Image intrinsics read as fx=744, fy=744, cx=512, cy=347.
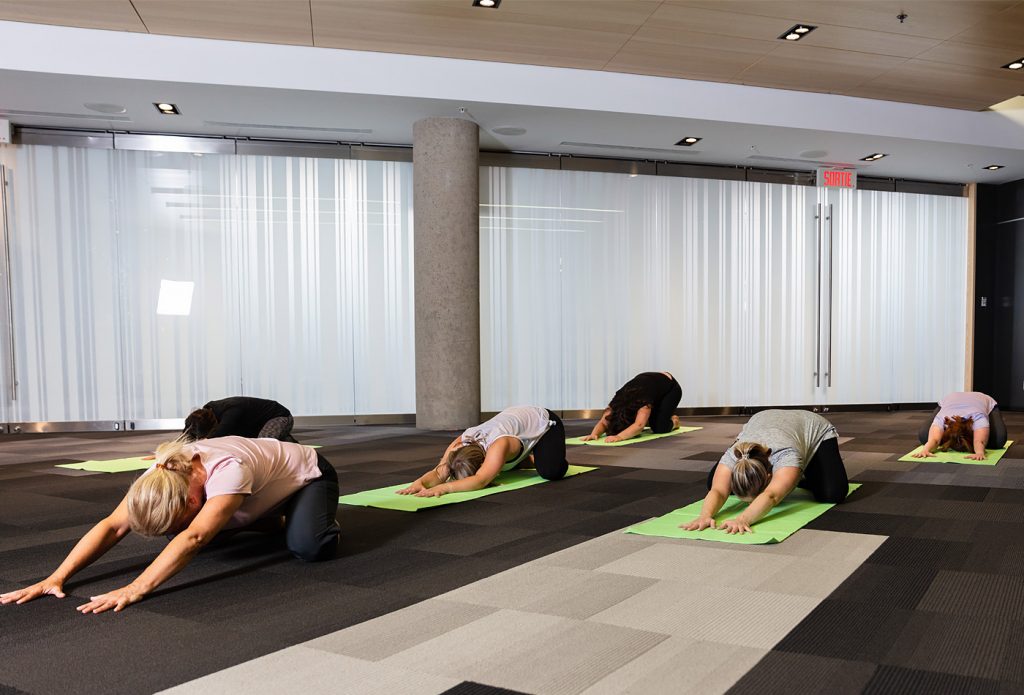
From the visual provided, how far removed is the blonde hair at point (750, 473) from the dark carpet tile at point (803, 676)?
139 cm

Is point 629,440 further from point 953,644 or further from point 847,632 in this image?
point 953,644

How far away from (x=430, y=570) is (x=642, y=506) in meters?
1.55

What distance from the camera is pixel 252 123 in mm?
7746

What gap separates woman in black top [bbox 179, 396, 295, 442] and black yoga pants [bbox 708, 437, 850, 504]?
3079 millimetres

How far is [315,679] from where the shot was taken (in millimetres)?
1906

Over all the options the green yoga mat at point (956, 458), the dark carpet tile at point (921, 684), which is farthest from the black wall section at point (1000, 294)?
the dark carpet tile at point (921, 684)

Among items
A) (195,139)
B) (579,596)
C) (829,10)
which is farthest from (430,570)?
(195,139)

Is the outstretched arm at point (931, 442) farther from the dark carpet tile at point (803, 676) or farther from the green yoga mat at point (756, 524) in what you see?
the dark carpet tile at point (803, 676)

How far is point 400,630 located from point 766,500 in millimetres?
1904

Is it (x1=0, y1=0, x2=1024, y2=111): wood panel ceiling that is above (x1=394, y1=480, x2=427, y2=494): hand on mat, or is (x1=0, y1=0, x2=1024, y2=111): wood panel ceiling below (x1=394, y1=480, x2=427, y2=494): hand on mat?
above

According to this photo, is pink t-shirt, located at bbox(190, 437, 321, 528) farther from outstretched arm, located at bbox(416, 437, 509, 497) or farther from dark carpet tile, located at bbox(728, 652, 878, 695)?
dark carpet tile, located at bbox(728, 652, 878, 695)

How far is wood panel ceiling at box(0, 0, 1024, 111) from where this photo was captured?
233 inches

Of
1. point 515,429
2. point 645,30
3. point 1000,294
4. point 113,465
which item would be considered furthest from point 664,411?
point 1000,294

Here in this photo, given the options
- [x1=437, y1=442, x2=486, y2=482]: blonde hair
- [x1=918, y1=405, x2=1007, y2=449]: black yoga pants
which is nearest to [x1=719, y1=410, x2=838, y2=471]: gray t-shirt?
[x1=437, y1=442, x2=486, y2=482]: blonde hair
